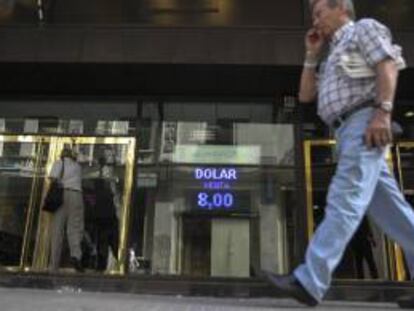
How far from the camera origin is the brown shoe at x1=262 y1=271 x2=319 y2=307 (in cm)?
434

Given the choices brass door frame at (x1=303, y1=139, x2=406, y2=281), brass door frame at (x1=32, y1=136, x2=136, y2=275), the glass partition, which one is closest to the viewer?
brass door frame at (x1=303, y1=139, x2=406, y2=281)

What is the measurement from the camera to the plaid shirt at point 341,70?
14.9 feet

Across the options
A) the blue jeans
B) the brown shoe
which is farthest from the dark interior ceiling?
the brown shoe

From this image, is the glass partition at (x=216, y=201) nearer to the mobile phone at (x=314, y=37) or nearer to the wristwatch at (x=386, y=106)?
the mobile phone at (x=314, y=37)

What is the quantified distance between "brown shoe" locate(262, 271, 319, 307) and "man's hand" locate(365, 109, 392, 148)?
0.87m

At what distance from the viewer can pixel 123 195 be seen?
10336 millimetres

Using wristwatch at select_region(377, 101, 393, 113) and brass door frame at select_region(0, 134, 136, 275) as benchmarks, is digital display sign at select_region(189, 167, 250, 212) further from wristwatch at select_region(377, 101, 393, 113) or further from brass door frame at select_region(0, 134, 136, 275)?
wristwatch at select_region(377, 101, 393, 113)

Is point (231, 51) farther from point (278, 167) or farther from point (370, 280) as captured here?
point (370, 280)

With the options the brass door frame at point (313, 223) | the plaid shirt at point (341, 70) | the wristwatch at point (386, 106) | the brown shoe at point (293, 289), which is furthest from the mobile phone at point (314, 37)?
the brass door frame at point (313, 223)

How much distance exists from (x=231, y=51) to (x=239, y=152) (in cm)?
165

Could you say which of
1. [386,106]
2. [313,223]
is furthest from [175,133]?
[386,106]

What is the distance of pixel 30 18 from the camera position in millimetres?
9938

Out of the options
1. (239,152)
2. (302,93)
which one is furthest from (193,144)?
(302,93)

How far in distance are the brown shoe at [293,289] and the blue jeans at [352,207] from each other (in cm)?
3
